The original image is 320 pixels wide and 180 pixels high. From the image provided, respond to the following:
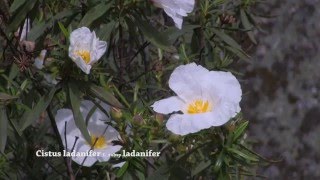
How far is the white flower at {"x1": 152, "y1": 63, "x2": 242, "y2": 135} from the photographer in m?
1.48

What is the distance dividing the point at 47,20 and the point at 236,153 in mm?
682

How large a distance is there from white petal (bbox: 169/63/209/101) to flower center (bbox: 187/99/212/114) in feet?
0.06

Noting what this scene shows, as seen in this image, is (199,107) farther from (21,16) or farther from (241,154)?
(21,16)

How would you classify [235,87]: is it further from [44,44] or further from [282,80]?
[282,80]

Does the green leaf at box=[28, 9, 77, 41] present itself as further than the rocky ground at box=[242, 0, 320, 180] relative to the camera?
No

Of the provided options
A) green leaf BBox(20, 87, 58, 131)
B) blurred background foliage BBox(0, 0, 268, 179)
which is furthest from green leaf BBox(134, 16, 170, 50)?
green leaf BBox(20, 87, 58, 131)

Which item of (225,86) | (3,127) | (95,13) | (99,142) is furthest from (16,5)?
(225,86)

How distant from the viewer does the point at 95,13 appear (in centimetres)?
165

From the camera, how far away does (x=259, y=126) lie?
3.41 metres

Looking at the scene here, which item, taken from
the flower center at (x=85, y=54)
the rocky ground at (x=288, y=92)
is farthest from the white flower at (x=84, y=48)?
the rocky ground at (x=288, y=92)

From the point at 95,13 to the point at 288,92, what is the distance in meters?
1.90

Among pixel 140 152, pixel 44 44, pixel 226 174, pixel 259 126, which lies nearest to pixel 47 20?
pixel 44 44

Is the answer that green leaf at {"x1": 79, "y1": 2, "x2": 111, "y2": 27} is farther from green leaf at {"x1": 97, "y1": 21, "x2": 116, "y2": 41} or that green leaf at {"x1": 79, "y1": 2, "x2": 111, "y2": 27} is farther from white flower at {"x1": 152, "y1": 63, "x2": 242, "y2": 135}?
white flower at {"x1": 152, "y1": 63, "x2": 242, "y2": 135}

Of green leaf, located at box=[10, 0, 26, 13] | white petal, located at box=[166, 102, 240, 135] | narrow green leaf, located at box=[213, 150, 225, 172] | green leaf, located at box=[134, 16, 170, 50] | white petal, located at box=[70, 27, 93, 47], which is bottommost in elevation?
narrow green leaf, located at box=[213, 150, 225, 172]
